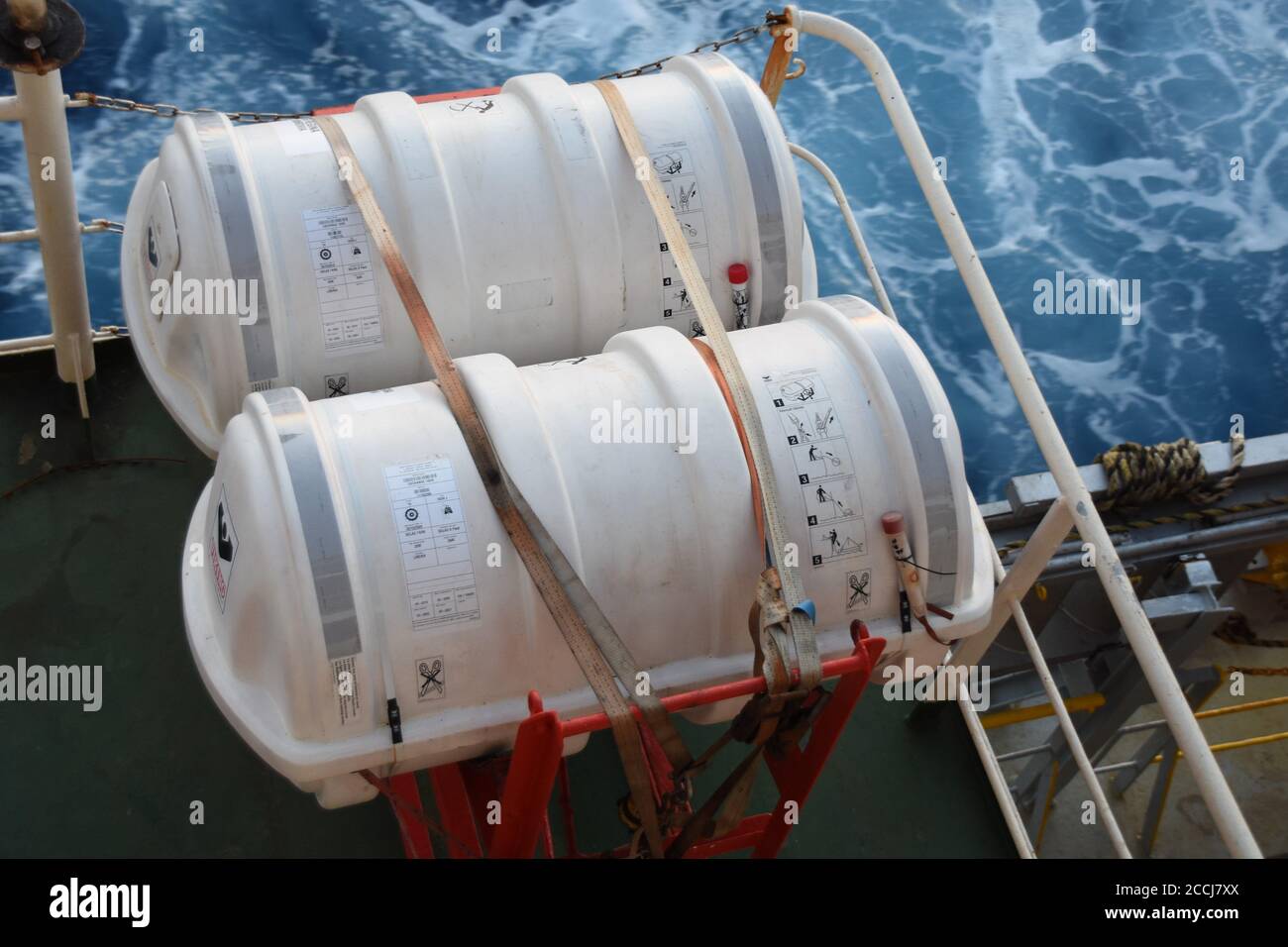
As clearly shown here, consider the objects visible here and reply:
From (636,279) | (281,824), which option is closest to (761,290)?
(636,279)

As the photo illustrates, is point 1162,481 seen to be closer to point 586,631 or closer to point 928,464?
point 928,464

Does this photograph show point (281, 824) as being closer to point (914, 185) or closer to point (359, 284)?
point (359, 284)

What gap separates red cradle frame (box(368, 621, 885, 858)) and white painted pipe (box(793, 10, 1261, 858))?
0.72 meters

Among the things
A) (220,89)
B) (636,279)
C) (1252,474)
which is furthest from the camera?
(220,89)

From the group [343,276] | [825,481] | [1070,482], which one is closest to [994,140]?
[1070,482]

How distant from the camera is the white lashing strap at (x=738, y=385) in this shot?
3.14 metres

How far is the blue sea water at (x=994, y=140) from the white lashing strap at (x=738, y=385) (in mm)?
8443

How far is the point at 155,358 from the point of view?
4.27m

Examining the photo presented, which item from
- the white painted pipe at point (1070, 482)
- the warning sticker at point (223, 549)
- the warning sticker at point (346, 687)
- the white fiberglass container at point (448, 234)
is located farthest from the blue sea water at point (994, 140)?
the warning sticker at point (346, 687)

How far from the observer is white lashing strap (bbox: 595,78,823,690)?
3.14m

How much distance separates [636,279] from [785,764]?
1.65m

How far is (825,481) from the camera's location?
3359mm

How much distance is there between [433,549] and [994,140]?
12.0m

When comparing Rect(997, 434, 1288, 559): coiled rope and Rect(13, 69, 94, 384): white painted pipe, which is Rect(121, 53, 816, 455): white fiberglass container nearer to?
Rect(13, 69, 94, 384): white painted pipe
